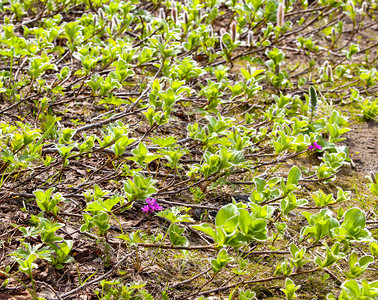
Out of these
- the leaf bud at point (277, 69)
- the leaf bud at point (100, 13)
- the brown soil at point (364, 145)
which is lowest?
the brown soil at point (364, 145)

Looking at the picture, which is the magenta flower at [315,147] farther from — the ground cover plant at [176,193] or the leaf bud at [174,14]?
the leaf bud at [174,14]

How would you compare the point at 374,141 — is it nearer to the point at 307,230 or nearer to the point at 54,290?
Answer: the point at 307,230

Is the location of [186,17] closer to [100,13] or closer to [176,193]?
[100,13]

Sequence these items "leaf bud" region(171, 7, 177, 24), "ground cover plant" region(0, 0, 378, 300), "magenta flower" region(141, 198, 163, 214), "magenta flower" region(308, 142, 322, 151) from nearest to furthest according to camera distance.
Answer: "ground cover plant" region(0, 0, 378, 300), "magenta flower" region(141, 198, 163, 214), "magenta flower" region(308, 142, 322, 151), "leaf bud" region(171, 7, 177, 24)

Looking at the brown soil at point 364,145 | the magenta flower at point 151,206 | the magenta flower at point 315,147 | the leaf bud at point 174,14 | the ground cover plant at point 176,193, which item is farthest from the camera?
the leaf bud at point 174,14

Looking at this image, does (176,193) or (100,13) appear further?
(100,13)

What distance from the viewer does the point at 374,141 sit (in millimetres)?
3529

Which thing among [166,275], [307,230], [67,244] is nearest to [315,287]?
[307,230]

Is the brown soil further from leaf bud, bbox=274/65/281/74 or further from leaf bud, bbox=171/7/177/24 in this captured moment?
leaf bud, bbox=171/7/177/24

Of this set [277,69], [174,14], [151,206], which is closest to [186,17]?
[174,14]

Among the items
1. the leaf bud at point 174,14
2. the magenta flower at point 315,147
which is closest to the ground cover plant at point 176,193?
the magenta flower at point 315,147

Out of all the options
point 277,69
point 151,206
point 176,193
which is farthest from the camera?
point 277,69

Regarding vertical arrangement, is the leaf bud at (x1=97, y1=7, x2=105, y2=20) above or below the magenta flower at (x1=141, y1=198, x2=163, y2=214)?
above

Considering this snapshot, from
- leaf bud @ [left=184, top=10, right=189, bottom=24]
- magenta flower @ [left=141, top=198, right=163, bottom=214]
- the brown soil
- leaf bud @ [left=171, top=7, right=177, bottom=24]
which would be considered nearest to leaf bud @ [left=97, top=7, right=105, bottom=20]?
leaf bud @ [left=171, top=7, right=177, bottom=24]
